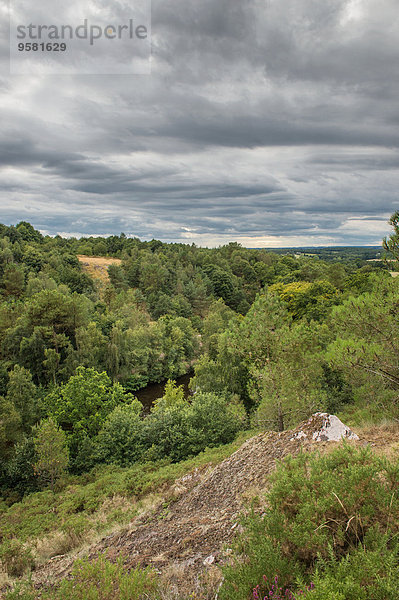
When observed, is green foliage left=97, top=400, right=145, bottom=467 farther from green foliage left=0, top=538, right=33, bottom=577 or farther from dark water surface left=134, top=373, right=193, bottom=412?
dark water surface left=134, top=373, right=193, bottom=412

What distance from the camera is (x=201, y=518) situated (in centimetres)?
740

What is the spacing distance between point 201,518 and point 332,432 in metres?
3.73

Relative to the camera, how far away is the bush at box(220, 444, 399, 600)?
130 inches

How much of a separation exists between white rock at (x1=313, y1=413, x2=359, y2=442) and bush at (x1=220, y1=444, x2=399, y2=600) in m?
3.32

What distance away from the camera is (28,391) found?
21.6m

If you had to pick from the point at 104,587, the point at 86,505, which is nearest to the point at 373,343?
the point at 104,587

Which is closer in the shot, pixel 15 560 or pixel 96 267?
pixel 15 560

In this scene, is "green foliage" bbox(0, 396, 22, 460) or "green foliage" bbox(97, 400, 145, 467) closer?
"green foliage" bbox(97, 400, 145, 467)

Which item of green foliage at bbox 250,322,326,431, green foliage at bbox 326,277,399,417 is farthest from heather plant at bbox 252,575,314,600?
green foliage at bbox 250,322,326,431

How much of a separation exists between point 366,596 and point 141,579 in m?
3.02

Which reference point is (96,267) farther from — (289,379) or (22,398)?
(289,379)

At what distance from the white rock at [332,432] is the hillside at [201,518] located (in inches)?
3.7

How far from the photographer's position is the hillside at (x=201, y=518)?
18.6ft

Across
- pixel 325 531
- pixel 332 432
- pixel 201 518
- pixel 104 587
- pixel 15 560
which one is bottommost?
pixel 15 560
